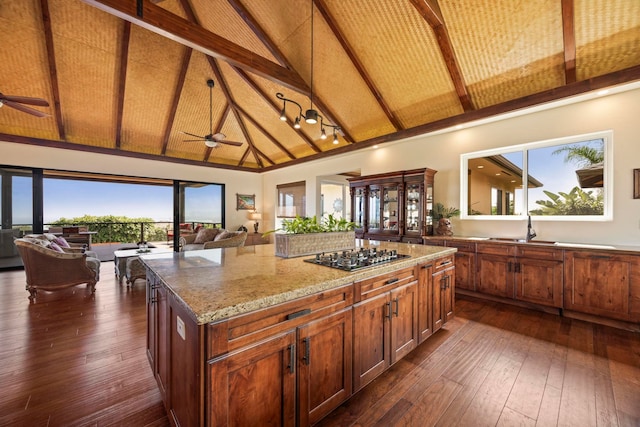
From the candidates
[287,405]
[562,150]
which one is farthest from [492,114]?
[287,405]

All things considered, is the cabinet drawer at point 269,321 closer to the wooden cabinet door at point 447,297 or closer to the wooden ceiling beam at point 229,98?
Answer: the wooden cabinet door at point 447,297

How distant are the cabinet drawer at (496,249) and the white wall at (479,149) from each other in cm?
71

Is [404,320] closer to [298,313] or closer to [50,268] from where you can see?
[298,313]

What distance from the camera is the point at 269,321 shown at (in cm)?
122

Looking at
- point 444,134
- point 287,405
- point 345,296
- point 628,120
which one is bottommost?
point 287,405

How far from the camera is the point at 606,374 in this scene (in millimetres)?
2025

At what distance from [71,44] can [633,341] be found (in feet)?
28.2

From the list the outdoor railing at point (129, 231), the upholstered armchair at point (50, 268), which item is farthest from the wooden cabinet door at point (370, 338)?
the outdoor railing at point (129, 231)

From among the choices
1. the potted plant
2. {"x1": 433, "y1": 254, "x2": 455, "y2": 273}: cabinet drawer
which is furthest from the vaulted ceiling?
{"x1": 433, "y1": 254, "x2": 455, "y2": 273}: cabinet drawer

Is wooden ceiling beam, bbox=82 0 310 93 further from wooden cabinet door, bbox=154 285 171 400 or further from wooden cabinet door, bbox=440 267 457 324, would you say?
wooden cabinet door, bbox=440 267 457 324

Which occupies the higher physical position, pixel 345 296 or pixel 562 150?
pixel 562 150

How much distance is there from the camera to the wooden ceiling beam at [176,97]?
493 cm

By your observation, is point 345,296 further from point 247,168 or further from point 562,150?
point 247,168

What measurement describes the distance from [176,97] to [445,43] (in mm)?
5370
